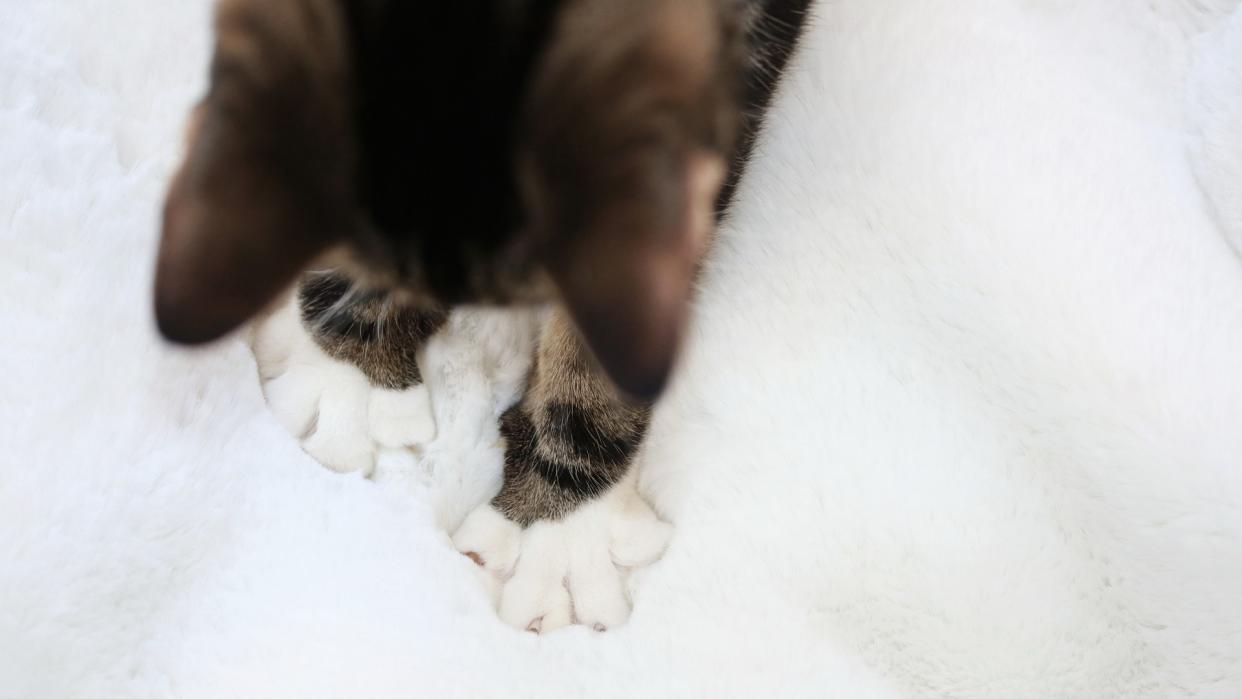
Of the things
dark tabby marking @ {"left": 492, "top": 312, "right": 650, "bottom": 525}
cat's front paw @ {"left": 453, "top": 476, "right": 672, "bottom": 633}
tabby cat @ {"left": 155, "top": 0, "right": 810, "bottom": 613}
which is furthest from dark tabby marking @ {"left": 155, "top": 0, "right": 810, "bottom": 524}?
cat's front paw @ {"left": 453, "top": 476, "right": 672, "bottom": 633}

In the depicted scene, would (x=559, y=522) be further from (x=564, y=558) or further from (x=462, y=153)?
(x=462, y=153)

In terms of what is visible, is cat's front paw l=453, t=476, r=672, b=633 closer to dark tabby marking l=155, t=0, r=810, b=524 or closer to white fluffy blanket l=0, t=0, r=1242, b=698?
white fluffy blanket l=0, t=0, r=1242, b=698

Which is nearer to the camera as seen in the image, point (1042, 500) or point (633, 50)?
point (633, 50)

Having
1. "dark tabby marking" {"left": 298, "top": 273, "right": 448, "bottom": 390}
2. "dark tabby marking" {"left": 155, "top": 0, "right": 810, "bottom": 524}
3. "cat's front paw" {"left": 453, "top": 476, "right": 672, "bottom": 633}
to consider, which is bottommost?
"cat's front paw" {"left": 453, "top": 476, "right": 672, "bottom": 633}

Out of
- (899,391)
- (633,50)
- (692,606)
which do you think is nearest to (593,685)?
(692,606)

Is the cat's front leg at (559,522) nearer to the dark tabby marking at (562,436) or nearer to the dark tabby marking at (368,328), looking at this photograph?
the dark tabby marking at (562,436)

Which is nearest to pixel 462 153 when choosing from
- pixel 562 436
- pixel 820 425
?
pixel 562 436

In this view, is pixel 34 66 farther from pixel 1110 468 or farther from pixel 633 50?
pixel 1110 468
